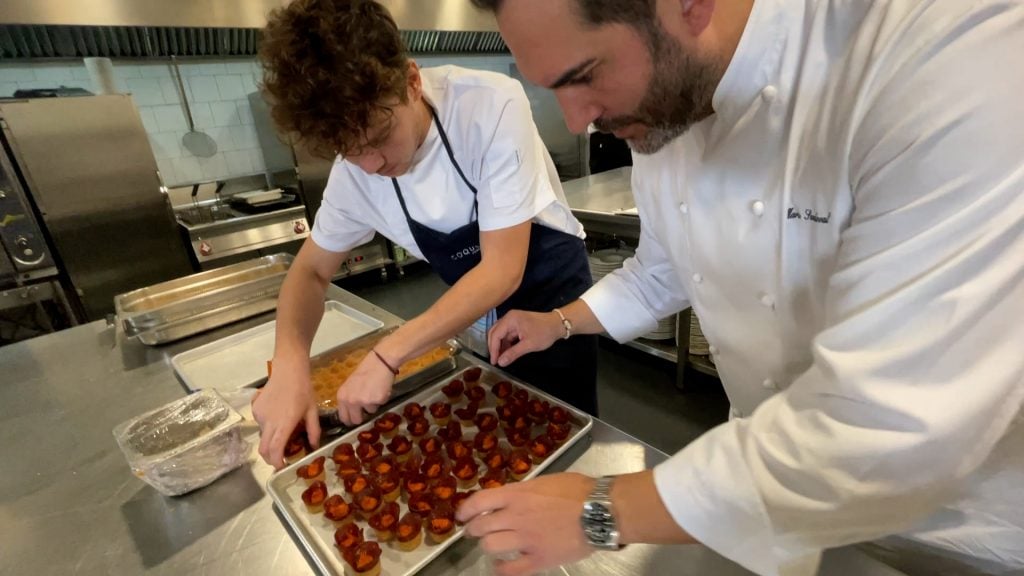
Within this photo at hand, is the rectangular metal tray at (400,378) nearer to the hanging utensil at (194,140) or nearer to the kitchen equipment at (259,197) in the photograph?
the kitchen equipment at (259,197)

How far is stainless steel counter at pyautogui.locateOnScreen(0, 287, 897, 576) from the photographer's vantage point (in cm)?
73

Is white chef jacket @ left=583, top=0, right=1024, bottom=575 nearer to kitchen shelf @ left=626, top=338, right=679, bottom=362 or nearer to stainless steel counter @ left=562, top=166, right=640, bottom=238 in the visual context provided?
stainless steel counter @ left=562, top=166, right=640, bottom=238

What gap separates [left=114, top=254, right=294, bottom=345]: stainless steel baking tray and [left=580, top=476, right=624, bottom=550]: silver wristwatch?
4.66 ft

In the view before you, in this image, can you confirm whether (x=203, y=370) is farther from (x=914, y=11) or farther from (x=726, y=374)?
(x=914, y=11)

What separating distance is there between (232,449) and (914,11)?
117 centimetres

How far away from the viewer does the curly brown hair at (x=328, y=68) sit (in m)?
0.87

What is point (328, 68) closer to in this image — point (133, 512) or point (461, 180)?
point (461, 180)

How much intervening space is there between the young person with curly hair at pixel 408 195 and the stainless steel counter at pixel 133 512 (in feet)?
0.47

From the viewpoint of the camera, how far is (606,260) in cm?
280

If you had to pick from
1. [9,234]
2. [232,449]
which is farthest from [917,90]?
[9,234]

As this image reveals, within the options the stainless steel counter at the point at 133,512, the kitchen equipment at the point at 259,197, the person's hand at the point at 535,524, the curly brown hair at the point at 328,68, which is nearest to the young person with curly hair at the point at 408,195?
the curly brown hair at the point at 328,68

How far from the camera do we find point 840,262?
0.53 m

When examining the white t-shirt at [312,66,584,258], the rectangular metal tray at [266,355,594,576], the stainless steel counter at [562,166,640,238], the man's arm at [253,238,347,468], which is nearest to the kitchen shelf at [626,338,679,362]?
the stainless steel counter at [562,166,640,238]

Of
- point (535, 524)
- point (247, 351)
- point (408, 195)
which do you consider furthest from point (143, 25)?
point (535, 524)
